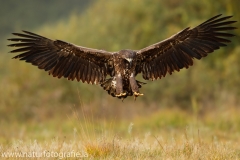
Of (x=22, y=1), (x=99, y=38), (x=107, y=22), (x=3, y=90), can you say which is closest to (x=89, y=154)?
(x=3, y=90)

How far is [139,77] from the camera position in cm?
2192

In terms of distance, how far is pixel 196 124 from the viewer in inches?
608

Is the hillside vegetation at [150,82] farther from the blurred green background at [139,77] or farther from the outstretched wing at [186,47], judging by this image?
the outstretched wing at [186,47]

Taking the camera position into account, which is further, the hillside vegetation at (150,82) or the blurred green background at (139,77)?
the hillside vegetation at (150,82)

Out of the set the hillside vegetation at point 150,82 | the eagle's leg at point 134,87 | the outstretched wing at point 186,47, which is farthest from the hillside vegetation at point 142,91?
the eagle's leg at point 134,87

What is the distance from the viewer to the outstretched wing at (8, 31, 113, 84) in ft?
31.7

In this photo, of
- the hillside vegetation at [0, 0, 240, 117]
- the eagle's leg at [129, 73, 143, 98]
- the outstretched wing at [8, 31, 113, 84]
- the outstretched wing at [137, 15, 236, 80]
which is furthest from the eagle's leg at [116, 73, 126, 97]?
the hillside vegetation at [0, 0, 240, 117]

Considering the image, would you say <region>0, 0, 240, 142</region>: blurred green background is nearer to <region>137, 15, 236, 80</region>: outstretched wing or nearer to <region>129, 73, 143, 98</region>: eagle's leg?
<region>137, 15, 236, 80</region>: outstretched wing

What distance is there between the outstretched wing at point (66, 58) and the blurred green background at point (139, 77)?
683 centimetres

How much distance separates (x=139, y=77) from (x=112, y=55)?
12.4 meters

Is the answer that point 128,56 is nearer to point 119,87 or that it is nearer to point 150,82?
point 119,87

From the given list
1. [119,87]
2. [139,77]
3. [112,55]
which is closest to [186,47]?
[112,55]

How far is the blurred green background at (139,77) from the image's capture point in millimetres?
20250

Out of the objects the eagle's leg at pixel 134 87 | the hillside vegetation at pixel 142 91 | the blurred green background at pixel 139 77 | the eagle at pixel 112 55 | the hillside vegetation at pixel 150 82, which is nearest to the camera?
the eagle's leg at pixel 134 87
